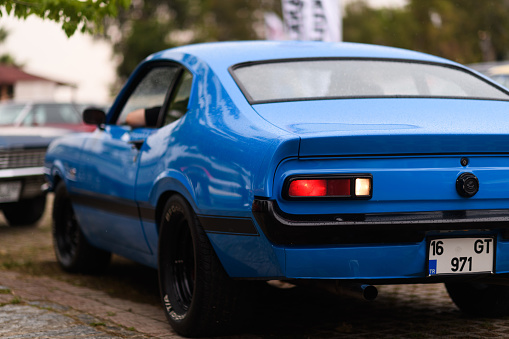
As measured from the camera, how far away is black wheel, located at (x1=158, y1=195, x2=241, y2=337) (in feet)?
12.8

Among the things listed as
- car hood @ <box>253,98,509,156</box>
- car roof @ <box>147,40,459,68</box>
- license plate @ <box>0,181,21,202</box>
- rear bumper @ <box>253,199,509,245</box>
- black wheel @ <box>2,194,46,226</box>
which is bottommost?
black wheel @ <box>2,194,46,226</box>

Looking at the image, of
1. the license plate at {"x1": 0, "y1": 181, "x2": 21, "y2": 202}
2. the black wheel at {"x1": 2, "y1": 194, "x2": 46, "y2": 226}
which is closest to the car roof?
the license plate at {"x1": 0, "y1": 181, "x2": 21, "y2": 202}

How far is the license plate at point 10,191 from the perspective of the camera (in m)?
9.01

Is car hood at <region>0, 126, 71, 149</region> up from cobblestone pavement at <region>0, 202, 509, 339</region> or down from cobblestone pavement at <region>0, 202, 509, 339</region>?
up

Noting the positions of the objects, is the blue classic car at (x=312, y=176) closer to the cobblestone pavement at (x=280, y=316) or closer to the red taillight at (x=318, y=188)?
the red taillight at (x=318, y=188)

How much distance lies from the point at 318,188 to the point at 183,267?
1242 millimetres

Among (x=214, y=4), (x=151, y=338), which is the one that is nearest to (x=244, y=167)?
(x=151, y=338)

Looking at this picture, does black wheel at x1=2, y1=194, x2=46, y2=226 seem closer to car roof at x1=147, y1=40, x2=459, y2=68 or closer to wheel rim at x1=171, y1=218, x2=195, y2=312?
car roof at x1=147, y1=40, x2=459, y2=68

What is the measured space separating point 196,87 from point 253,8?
6666cm

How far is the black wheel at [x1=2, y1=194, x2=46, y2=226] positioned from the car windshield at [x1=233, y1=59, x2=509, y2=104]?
621 centimetres

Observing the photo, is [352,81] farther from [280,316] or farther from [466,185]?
[280,316]

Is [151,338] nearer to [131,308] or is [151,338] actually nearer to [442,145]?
[131,308]

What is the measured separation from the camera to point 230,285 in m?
3.94

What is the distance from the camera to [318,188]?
3.37 metres
